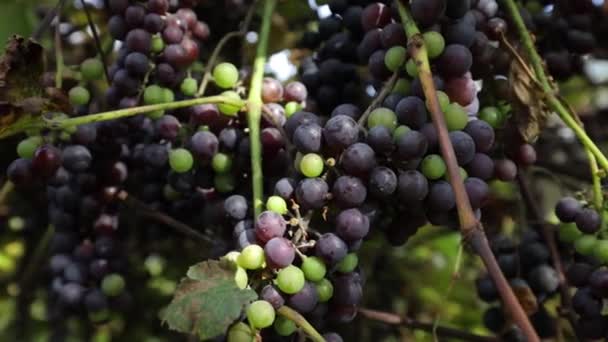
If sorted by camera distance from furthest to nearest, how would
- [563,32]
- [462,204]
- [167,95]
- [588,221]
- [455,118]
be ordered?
[563,32]
[167,95]
[588,221]
[455,118]
[462,204]

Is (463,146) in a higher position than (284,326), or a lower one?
higher

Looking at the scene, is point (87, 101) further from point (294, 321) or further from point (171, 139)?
point (294, 321)

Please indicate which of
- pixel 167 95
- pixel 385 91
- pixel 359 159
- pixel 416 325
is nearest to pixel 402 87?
pixel 385 91

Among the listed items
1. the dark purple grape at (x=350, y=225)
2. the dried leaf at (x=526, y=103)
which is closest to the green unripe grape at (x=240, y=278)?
the dark purple grape at (x=350, y=225)

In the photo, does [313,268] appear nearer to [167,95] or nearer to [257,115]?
[257,115]

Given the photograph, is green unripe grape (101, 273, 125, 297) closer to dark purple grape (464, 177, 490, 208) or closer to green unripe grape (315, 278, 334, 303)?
green unripe grape (315, 278, 334, 303)

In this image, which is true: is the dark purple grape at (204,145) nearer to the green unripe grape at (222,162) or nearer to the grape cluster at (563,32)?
the green unripe grape at (222,162)
